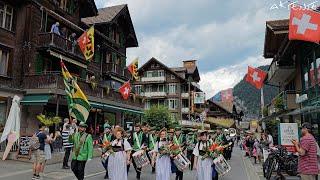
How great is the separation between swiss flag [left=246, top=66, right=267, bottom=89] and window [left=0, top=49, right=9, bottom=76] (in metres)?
17.0

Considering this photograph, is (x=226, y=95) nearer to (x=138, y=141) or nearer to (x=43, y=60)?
(x=43, y=60)

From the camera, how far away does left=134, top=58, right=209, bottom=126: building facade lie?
64188 mm

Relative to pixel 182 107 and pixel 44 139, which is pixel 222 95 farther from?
pixel 44 139

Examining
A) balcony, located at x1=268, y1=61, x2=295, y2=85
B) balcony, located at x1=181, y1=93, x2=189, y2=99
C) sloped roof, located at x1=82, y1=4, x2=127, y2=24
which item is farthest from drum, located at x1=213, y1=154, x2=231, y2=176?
balcony, located at x1=181, y1=93, x2=189, y2=99

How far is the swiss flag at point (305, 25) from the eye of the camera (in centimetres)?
1455

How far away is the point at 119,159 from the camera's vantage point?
9.75 metres

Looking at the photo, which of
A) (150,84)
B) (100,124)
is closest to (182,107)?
(150,84)

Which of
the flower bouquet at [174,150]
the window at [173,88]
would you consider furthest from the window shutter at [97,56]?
the window at [173,88]

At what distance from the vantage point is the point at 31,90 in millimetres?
22297

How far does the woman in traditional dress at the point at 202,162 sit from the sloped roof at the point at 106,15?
24.4 metres

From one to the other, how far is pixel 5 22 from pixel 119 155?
15.5 meters

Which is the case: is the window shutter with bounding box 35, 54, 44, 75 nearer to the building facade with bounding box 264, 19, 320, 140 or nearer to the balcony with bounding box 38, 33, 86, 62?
the balcony with bounding box 38, 33, 86, 62

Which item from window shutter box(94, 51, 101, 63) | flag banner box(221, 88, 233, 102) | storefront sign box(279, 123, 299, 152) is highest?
window shutter box(94, 51, 101, 63)

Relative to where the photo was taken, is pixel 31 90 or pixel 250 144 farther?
pixel 250 144
